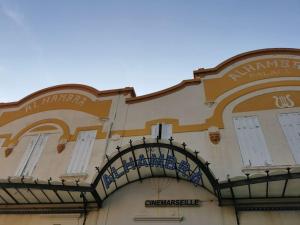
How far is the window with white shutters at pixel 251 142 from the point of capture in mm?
10678

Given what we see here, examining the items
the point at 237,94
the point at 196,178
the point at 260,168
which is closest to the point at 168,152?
the point at 196,178

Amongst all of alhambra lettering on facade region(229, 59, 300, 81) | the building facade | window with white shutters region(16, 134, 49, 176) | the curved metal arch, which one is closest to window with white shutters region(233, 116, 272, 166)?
the building facade

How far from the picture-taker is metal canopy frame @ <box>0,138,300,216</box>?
29.2 feet

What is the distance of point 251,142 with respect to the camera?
37.2 ft

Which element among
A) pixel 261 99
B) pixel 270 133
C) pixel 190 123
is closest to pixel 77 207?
pixel 190 123

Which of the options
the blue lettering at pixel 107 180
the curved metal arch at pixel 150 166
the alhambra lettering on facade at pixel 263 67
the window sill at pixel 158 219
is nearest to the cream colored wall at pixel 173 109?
the alhambra lettering on facade at pixel 263 67

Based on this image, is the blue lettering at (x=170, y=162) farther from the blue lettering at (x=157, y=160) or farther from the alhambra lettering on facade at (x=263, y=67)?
the alhambra lettering on facade at (x=263, y=67)

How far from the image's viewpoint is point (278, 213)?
29.8 ft

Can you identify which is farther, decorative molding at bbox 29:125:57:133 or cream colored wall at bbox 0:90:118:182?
decorative molding at bbox 29:125:57:133

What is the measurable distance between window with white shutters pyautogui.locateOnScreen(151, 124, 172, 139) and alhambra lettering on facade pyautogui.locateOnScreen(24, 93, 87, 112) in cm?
465

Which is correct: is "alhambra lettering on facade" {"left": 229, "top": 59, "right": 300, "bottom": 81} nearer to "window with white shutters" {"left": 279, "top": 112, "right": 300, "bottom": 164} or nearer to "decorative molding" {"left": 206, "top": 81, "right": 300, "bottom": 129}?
"decorative molding" {"left": 206, "top": 81, "right": 300, "bottom": 129}

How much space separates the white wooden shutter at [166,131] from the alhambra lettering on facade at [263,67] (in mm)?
3963

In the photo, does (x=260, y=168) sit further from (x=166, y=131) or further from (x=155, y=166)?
(x=166, y=131)

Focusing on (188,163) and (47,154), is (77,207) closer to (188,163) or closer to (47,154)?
(47,154)
